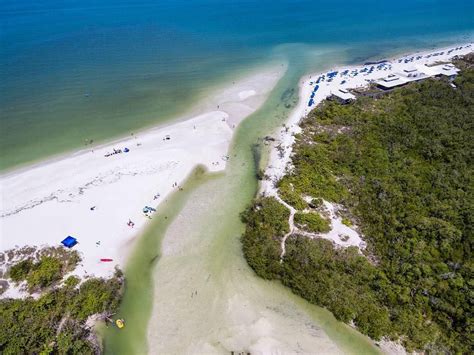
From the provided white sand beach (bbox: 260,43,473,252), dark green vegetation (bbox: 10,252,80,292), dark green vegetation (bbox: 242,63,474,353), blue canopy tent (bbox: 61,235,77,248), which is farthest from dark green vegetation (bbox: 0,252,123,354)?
white sand beach (bbox: 260,43,473,252)

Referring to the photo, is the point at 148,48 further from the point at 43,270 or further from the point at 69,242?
the point at 43,270

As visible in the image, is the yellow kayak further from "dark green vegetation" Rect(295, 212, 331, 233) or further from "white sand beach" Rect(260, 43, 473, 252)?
"white sand beach" Rect(260, 43, 473, 252)

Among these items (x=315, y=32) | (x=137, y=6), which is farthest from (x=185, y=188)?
(x=137, y=6)

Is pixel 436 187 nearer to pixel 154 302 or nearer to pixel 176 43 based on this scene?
pixel 154 302

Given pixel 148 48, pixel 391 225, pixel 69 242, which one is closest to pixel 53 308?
pixel 69 242

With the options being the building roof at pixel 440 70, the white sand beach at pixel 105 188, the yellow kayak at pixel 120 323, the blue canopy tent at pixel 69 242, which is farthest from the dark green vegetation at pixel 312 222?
the building roof at pixel 440 70
